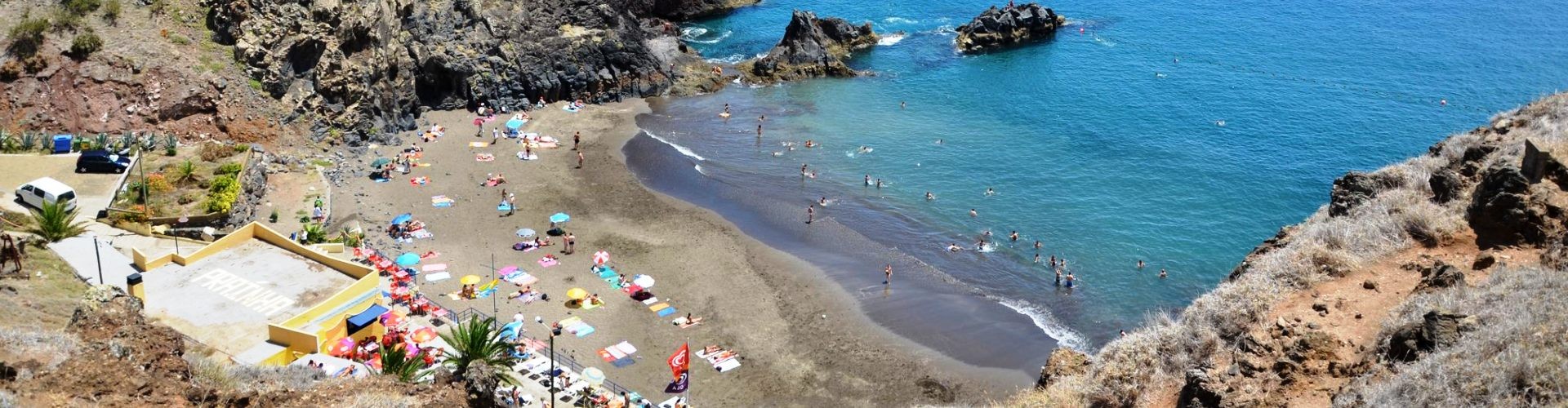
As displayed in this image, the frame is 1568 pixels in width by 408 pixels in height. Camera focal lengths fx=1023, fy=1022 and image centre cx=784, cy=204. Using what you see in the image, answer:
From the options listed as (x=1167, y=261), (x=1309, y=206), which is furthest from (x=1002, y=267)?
(x=1309, y=206)

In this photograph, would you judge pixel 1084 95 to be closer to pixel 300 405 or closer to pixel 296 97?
pixel 296 97

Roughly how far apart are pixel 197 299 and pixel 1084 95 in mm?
54299

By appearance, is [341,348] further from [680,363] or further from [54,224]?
[54,224]

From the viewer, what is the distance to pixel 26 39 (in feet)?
138

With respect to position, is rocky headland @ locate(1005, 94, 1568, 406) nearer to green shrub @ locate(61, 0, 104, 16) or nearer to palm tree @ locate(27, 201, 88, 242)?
palm tree @ locate(27, 201, 88, 242)

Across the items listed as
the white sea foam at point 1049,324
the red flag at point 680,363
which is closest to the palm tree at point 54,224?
the red flag at point 680,363

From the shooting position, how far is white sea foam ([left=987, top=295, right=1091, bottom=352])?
35.3m

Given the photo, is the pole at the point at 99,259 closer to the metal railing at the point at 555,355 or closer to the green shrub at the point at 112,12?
the metal railing at the point at 555,355

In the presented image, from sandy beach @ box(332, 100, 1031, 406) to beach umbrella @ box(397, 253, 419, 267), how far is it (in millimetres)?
1033

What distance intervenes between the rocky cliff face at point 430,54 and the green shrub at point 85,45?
15.7 feet

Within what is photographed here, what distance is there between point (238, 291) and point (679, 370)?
12130 millimetres

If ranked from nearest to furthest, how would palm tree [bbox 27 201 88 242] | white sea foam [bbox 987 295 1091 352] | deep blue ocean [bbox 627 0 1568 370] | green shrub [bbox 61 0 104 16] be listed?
palm tree [bbox 27 201 88 242] → white sea foam [bbox 987 295 1091 352] → deep blue ocean [bbox 627 0 1568 370] → green shrub [bbox 61 0 104 16]

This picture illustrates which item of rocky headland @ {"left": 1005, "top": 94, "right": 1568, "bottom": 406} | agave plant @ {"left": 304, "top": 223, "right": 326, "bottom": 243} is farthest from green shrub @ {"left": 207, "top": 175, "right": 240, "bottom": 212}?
rocky headland @ {"left": 1005, "top": 94, "right": 1568, "bottom": 406}

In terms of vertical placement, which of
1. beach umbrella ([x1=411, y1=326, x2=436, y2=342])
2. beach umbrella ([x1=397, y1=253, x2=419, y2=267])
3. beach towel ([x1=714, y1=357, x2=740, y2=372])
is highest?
beach umbrella ([x1=411, y1=326, x2=436, y2=342])
